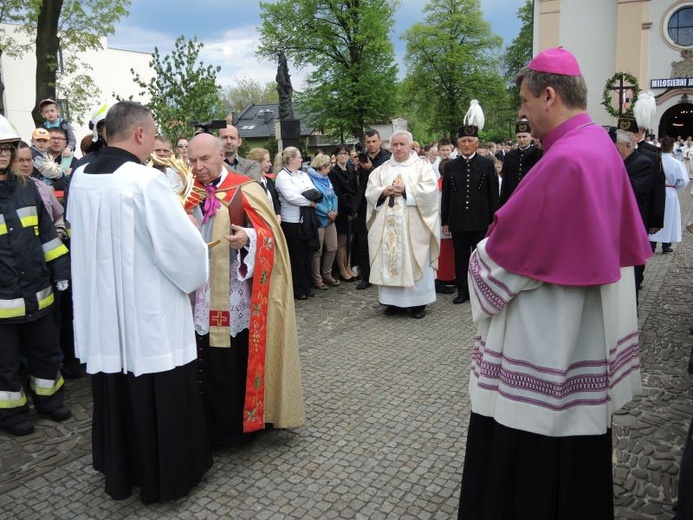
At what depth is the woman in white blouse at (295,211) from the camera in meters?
8.09

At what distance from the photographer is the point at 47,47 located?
44.7ft

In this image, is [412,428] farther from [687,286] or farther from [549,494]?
[687,286]

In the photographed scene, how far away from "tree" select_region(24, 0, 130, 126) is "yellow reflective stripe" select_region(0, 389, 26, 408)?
10.7 metres

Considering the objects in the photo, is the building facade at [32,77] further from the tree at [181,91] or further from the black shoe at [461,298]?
the black shoe at [461,298]

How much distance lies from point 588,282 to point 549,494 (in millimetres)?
900

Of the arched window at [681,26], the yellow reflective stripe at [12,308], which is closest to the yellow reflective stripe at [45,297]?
the yellow reflective stripe at [12,308]

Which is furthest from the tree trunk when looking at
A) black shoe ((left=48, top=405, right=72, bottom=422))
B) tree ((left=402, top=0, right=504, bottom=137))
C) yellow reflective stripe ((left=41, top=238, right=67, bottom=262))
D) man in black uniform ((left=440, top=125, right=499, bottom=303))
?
tree ((left=402, top=0, right=504, bottom=137))

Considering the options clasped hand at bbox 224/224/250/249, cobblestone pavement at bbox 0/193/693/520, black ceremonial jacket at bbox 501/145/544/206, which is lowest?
cobblestone pavement at bbox 0/193/693/520

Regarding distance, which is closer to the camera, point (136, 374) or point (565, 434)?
point (565, 434)

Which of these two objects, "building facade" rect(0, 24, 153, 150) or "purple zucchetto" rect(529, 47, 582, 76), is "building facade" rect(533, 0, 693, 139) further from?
"purple zucchetto" rect(529, 47, 582, 76)

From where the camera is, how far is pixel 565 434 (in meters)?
2.29

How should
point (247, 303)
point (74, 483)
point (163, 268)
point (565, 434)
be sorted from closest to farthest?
1. point (565, 434)
2. point (163, 268)
3. point (74, 483)
4. point (247, 303)

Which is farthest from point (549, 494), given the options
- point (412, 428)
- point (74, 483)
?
point (74, 483)

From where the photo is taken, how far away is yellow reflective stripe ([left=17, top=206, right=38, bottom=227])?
435 cm
